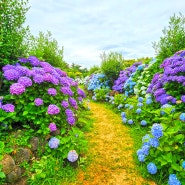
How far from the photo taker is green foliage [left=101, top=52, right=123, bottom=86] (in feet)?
40.2

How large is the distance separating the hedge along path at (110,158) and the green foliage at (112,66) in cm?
576

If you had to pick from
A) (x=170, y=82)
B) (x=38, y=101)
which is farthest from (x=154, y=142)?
(x=170, y=82)

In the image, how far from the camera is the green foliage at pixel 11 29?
4.84 m

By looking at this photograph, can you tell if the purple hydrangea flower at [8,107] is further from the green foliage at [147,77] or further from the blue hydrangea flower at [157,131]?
the green foliage at [147,77]

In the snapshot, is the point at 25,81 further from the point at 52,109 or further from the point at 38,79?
the point at 52,109

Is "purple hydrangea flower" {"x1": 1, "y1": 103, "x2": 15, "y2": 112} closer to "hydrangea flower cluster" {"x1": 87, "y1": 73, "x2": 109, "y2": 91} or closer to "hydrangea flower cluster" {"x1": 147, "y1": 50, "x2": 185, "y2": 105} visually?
"hydrangea flower cluster" {"x1": 147, "y1": 50, "x2": 185, "y2": 105}

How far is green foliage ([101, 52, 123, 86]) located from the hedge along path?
576 cm

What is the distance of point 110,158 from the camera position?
176 inches

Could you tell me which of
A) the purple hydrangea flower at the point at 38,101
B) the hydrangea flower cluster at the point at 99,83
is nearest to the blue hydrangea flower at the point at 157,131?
the purple hydrangea flower at the point at 38,101

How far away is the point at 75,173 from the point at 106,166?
0.65 meters

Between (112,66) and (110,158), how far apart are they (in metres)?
8.26

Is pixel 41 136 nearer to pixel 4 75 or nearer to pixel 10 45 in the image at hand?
pixel 4 75

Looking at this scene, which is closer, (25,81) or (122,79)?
(25,81)

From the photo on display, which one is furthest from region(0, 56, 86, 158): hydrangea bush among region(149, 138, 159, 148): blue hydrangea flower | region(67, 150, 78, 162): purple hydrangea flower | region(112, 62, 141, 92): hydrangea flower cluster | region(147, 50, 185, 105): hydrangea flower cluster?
region(112, 62, 141, 92): hydrangea flower cluster
